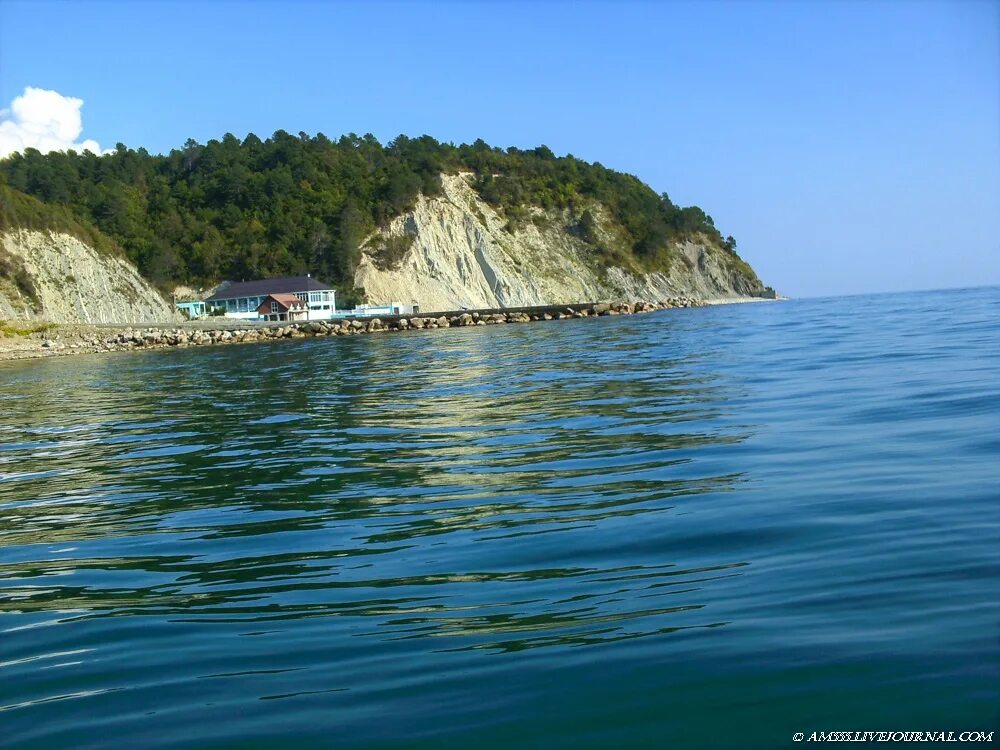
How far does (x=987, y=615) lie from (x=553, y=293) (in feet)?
363

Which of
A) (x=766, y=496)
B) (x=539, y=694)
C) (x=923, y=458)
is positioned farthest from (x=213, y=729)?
(x=923, y=458)

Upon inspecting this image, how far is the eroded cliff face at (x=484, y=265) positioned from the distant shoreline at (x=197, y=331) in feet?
69.5

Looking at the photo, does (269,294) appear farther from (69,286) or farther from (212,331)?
(212,331)

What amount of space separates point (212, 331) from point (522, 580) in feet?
216

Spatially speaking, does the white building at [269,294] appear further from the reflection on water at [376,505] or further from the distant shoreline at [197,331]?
the reflection on water at [376,505]

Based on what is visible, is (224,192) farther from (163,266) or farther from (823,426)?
(823,426)

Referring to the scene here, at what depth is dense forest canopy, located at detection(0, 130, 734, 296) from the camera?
10850cm

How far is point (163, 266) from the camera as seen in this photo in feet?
344

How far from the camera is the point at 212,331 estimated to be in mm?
68250

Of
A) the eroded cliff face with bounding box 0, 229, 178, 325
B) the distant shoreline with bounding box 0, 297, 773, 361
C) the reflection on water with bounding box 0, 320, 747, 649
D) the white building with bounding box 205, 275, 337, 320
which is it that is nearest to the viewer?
the reflection on water with bounding box 0, 320, 747, 649

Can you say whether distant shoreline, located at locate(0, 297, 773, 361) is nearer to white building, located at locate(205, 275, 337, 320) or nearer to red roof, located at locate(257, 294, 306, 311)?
red roof, located at locate(257, 294, 306, 311)

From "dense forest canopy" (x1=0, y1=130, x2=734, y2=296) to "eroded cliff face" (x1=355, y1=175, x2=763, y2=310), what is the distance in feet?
7.12

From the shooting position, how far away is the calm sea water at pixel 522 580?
408 centimetres

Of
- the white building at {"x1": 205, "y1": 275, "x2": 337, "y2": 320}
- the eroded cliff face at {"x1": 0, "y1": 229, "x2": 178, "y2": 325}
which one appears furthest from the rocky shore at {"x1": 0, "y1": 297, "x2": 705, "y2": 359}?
the white building at {"x1": 205, "y1": 275, "x2": 337, "y2": 320}
